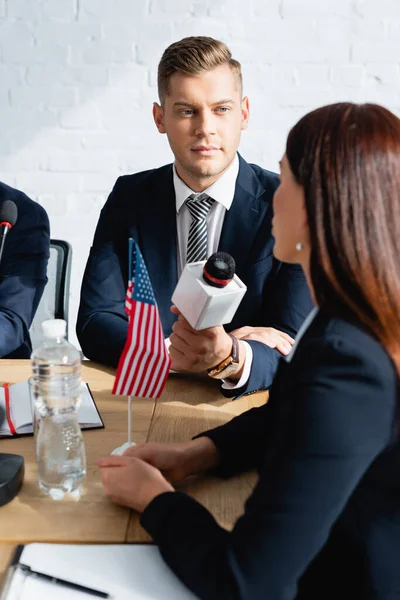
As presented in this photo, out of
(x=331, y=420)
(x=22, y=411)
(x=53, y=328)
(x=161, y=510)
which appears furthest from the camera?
(x=22, y=411)

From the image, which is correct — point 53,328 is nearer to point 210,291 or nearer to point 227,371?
point 210,291

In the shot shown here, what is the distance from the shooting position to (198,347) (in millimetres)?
1299

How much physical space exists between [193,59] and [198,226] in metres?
0.43

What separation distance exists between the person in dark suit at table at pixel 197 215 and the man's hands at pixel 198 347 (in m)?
0.27

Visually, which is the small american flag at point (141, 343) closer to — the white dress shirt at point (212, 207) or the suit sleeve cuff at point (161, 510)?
the suit sleeve cuff at point (161, 510)

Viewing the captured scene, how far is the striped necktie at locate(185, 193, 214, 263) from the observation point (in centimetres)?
177

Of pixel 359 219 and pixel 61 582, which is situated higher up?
pixel 359 219

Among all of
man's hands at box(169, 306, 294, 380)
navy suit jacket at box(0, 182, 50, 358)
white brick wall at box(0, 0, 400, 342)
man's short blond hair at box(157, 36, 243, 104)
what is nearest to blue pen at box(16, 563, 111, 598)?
man's hands at box(169, 306, 294, 380)

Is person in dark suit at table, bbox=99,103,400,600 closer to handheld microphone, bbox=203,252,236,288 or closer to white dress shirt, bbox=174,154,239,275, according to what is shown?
handheld microphone, bbox=203,252,236,288

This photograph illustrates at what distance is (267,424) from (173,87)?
1036 millimetres

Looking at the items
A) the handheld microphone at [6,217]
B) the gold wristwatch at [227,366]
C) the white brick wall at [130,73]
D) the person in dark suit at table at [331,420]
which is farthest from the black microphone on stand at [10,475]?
the white brick wall at [130,73]

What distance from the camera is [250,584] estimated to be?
2.33 feet

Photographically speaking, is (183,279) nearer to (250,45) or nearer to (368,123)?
(368,123)

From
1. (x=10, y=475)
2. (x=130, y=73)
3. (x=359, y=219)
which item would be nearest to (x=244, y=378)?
(x=10, y=475)
